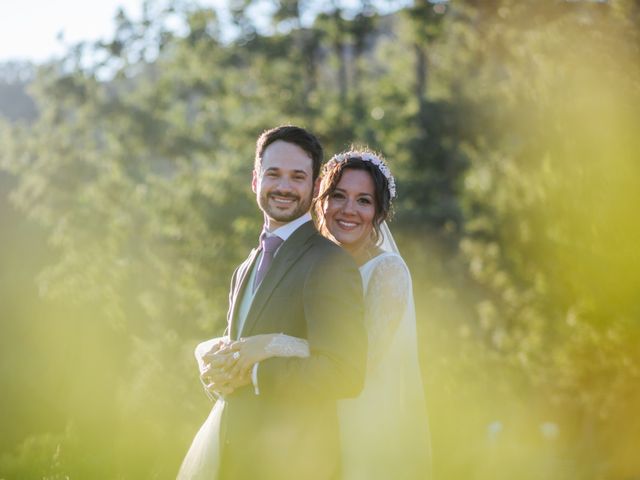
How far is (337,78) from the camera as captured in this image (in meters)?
29.5

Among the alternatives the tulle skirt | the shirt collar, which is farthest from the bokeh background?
the shirt collar

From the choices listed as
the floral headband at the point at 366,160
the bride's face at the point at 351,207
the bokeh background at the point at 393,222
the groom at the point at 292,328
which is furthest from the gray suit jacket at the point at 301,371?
the bokeh background at the point at 393,222

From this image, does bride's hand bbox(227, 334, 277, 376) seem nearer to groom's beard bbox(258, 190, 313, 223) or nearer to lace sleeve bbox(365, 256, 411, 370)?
groom's beard bbox(258, 190, 313, 223)

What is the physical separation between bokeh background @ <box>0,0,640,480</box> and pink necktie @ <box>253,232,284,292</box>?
301 centimetres

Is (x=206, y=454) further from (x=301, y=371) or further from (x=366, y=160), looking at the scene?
(x=366, y=160)

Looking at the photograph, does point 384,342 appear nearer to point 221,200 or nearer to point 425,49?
point 221,200

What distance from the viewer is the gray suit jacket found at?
9.30ft

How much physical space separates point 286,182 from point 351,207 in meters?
0.68

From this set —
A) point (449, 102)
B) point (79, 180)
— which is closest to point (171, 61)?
point (79, 180)

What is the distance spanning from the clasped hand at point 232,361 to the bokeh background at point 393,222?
288 cm

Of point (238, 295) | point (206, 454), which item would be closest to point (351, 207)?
point (238, 295)

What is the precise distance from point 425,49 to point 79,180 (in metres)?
12.4

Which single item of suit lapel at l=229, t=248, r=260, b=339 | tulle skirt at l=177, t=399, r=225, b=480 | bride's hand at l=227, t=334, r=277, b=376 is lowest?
tulle skirt at l=177, t=399, r=225, b=480

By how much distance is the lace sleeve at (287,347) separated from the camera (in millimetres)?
2881
